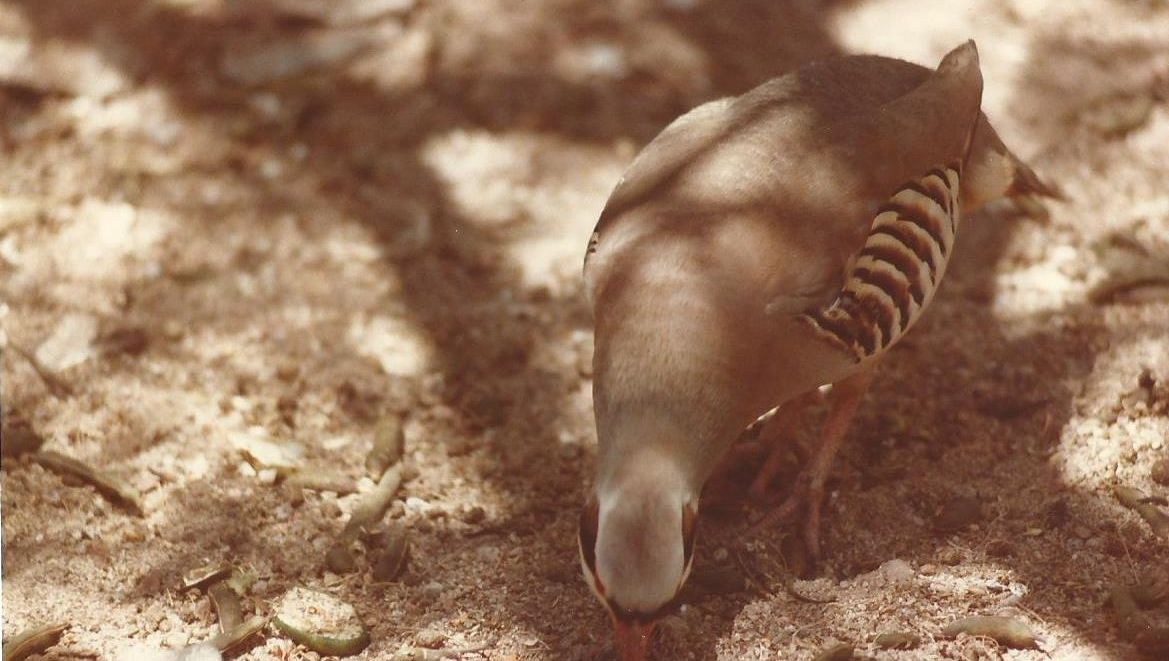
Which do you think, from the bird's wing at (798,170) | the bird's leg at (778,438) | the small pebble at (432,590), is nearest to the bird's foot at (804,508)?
the bird's leg at (778,438)

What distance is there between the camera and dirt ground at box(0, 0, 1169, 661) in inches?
109

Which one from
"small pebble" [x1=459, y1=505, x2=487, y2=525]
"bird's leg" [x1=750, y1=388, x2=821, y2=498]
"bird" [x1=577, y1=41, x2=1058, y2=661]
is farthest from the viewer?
"bird's leg" [x1=750, y1=388, x2=821, y2=498]

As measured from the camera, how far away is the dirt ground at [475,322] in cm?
278

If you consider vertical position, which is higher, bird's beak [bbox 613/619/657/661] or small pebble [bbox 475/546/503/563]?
bird's beak [bbox 613/619/657/661]

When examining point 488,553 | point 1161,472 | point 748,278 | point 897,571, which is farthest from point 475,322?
point 1161,472

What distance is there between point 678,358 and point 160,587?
1318 millimetres

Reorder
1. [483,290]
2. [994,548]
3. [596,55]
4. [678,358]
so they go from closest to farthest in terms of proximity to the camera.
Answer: [678,358] < [994,548] < [483,290] < [596,55]

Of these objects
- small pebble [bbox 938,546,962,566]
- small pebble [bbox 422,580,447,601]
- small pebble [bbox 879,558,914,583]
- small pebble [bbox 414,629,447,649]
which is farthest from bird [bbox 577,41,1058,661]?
small pebble [bbox 422,580,447,601]

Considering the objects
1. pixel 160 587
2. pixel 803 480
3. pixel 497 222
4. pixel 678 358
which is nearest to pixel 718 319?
pixel 678 358

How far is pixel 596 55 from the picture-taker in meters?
4.50

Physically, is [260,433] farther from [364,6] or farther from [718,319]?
[364,6]

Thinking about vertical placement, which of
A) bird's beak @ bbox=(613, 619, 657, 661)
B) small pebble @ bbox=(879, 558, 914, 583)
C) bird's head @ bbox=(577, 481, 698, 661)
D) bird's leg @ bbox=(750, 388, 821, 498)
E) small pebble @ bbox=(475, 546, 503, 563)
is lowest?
bird's leg @ bbox=(750, 388, 821, 498)

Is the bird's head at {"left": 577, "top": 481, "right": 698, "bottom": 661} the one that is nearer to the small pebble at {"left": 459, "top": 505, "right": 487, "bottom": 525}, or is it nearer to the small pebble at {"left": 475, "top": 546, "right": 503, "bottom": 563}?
the small pebble at {"left": 475, "top": 546, "right": 503, "bottom": 563}

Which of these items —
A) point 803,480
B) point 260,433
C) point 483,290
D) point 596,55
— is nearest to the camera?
point 803,480
